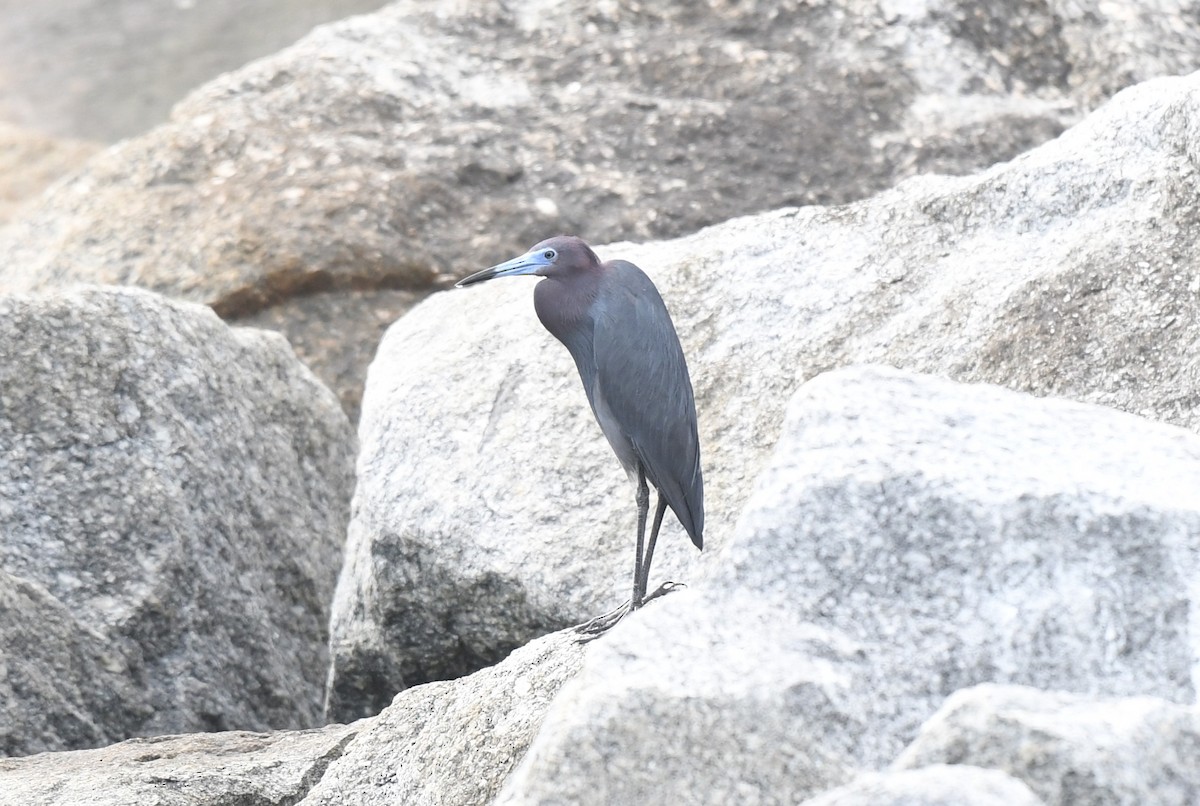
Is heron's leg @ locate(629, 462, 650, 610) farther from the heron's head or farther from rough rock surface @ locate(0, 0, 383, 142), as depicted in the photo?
rough rock surface @ locate(0, 0, 383, 142)

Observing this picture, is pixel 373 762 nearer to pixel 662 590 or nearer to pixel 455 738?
pixel 455 738

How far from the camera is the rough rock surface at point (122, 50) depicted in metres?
13.5

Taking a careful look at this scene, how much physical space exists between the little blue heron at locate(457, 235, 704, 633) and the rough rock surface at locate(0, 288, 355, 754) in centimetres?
110

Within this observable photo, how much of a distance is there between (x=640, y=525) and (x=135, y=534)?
1.52 meters

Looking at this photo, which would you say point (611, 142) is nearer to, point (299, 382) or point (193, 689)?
point (299, 382)

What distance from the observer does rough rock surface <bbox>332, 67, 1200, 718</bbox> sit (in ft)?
13.0

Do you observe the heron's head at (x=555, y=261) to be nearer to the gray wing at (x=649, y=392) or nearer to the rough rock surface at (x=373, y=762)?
the gray wing at (x=649, y=392)

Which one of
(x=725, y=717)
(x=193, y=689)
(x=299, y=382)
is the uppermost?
(x=725, y=717)

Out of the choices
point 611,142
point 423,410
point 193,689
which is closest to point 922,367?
point 423,410

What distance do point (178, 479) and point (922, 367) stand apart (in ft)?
7.33

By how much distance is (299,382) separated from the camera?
5.39m

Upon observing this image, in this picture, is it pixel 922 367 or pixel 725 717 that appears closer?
pixel 725 717

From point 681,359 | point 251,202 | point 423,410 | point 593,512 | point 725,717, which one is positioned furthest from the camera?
point 251,202

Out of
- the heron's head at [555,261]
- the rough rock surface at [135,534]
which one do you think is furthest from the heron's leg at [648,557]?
the rough rock surface at [135,534]
